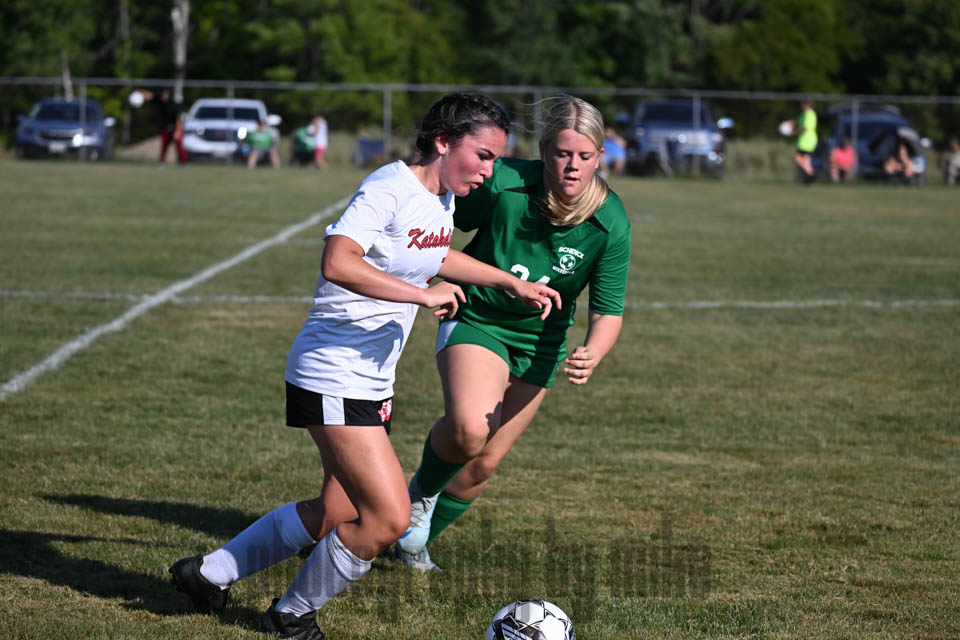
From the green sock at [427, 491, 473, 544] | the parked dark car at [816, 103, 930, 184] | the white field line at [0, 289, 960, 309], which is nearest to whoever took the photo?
the green sock at [427, 491, 473, 544]

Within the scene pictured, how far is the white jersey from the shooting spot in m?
3.62

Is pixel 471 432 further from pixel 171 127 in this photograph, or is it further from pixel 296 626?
pixel 171 127

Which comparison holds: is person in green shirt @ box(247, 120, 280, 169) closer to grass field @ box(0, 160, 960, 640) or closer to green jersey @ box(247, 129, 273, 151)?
green jersey @ box(247, 129, 273, 151)

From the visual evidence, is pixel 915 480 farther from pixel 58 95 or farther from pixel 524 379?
pixel 58 95

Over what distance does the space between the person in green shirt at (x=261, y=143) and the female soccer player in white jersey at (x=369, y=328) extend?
30.1 meters

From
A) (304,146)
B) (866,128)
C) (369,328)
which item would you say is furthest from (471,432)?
(304,146)

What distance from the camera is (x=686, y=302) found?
11.4 m

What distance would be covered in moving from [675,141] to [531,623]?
1171 inches

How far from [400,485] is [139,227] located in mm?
13482

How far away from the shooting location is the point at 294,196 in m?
22.8

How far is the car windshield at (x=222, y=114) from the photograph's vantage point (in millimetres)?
34594

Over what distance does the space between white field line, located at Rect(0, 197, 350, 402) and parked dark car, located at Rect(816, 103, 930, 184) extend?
20.5m

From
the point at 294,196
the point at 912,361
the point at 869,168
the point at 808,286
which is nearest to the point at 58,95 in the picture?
the point at 294,196

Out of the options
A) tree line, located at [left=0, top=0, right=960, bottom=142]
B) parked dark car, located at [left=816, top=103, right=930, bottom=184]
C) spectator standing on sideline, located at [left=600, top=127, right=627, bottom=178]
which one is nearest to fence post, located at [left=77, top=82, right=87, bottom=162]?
tree line, located at [left=0, top=0, right=960, bottom=142]
